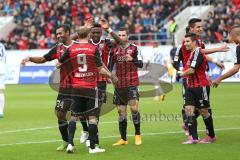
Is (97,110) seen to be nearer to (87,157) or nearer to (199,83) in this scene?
(87,157)

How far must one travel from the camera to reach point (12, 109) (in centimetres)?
2181

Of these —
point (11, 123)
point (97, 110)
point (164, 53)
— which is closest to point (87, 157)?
point (97, 110)

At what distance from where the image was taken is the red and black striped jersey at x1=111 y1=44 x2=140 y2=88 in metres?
13.1

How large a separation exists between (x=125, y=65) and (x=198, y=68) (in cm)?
155

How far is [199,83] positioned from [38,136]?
13.2ft

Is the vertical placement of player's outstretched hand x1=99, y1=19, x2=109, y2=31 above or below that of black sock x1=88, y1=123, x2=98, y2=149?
above

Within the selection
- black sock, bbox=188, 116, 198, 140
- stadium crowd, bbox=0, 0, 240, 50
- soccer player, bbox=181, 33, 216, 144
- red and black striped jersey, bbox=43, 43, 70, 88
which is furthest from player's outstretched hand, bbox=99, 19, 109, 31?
stadium crowd, bbox=0, 0, 240, 50

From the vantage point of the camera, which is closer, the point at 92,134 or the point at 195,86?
the point at 92,134

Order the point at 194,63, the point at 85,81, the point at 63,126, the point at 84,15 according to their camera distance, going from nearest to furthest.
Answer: the point at 85,81
the point at 63,126
the point at 194,63
the point at 84,15

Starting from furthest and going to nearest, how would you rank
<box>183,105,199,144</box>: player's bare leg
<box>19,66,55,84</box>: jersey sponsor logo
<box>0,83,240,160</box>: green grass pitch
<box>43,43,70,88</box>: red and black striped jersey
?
<box>19,66,55,84</box>: jersey sponsor logo → <box>183,105,199,144</box>: player's bare leg → <box>43,43,70,88</box>: red and black striped jersey → <box>0,83,240,160</box>: green grass pitch

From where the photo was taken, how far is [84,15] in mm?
43344

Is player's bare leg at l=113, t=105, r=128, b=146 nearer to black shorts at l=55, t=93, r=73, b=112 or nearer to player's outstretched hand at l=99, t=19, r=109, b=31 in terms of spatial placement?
black shorts at l=55, t=93, r=73, b=112

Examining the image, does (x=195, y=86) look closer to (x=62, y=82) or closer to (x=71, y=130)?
(x=62, y=82)

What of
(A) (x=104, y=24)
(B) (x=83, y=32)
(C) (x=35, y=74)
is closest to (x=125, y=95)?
(A) (x=104, y=24)
